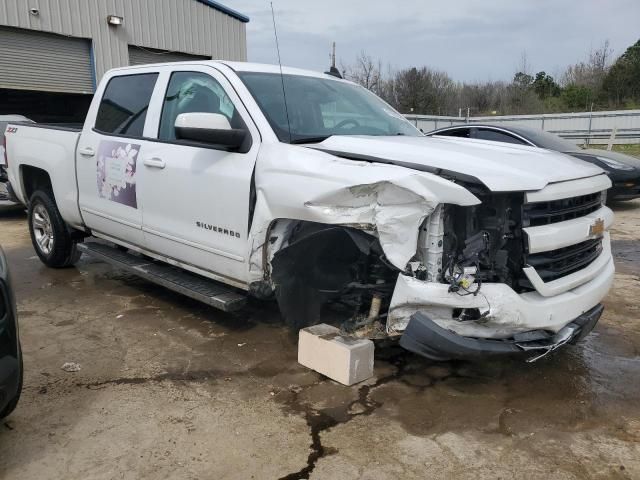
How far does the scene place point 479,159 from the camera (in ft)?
10.5

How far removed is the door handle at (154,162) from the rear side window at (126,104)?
367 millimetres

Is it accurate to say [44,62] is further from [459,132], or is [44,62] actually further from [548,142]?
[548,142]

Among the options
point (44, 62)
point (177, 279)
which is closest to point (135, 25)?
point (44, 62)

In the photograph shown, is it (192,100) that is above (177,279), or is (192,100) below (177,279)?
above

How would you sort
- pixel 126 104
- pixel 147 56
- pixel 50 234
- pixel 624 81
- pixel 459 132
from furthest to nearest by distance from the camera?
pixel 624 81 → pixel 147 56 → pixel 459 132 → pixel 50 234 → pixel 126 104

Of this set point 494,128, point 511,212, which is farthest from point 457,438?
point 494,128

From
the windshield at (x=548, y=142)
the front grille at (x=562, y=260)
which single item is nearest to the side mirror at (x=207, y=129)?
the front grille at (x=562, y=260)

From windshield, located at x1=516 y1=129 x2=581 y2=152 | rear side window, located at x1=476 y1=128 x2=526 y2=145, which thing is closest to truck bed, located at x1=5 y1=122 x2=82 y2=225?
rear side window, located at x1=476 y1=128 x2=526 y2=145

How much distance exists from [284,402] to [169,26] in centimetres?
1566

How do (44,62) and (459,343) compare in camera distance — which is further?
Answer: (44,62)

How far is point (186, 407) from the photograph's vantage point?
327cm

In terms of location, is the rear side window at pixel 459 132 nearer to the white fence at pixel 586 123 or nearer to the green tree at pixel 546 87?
the white fence at pixel 586 123

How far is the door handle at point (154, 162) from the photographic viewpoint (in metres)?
4.29

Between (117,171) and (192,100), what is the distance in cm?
100
